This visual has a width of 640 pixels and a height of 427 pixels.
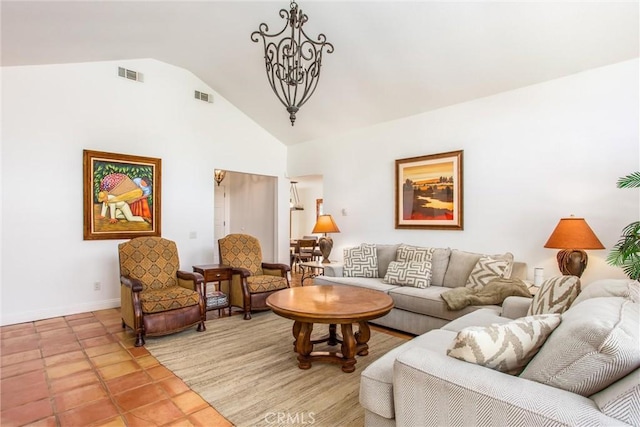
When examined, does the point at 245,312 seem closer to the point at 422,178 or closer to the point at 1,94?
the point at 422,178

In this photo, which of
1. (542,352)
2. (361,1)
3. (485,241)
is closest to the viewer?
(542,352)

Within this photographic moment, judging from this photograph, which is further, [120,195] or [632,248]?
[120,195]

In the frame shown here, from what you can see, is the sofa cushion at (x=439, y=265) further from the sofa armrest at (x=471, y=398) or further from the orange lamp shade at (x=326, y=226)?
the sofa armrest at (x=471, y=398)

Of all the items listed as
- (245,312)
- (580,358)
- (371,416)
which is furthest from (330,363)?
(580,358)

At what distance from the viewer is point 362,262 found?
14.9 ft

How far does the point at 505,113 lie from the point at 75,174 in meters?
5.64

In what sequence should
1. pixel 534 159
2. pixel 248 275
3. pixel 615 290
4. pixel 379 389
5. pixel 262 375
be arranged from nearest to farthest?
pixel 379 389
pixel 615 290
pixel 262 375
pixel 534 159
pixel 248 275

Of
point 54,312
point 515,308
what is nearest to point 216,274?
point 54,312

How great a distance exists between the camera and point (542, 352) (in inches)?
50.7

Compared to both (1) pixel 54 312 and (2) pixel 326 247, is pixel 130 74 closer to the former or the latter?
(1) pixel 54 312

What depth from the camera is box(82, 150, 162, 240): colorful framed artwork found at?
4457mm

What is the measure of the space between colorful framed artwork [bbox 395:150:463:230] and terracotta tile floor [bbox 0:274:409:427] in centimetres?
183

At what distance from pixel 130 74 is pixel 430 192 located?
473cm

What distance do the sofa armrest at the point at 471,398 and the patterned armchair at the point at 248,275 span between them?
2924 millimetres
